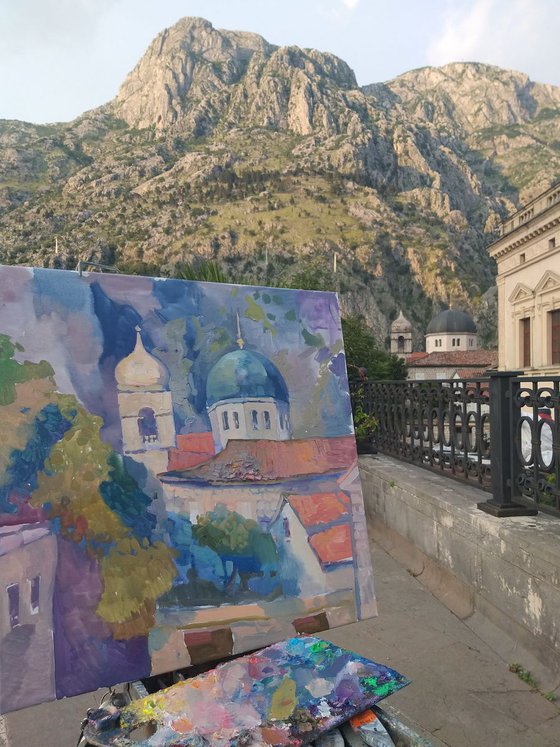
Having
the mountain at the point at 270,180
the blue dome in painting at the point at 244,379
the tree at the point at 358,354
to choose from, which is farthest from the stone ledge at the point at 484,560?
the mountain at the point at 270,180

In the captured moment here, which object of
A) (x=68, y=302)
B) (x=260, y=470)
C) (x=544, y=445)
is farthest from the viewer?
(x=544, y=445)

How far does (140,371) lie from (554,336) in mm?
29736

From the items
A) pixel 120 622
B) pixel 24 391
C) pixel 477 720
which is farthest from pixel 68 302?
pixel 477 720

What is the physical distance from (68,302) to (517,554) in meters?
3.16

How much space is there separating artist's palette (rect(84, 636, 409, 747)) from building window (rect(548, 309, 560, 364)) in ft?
96.4

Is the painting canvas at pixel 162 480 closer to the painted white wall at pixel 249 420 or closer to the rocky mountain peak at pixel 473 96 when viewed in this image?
the painted white wall at pixel 249 420

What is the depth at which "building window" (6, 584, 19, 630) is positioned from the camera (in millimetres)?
1806

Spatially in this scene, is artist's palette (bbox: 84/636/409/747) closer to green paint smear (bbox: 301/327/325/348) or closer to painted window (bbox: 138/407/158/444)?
painted window (bbox: 138/407/158/444)

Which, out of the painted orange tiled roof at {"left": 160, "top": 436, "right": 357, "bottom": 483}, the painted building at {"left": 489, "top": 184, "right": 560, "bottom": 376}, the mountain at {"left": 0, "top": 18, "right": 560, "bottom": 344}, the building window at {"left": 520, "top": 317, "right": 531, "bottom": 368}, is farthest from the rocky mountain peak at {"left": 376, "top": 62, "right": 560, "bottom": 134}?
the painted orange tiled roof at {"left": 160, "top": 436, "right": 357, "bottom": 483}

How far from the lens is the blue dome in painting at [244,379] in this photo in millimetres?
2381

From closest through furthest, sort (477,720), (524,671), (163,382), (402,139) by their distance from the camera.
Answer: (163,382) → (477,720) → (524,671) → (402,139)

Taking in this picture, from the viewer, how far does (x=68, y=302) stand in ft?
6.84

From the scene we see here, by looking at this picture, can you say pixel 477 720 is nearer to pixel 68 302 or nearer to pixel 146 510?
pixel 146 510

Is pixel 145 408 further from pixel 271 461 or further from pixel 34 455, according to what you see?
pixel 271 461
